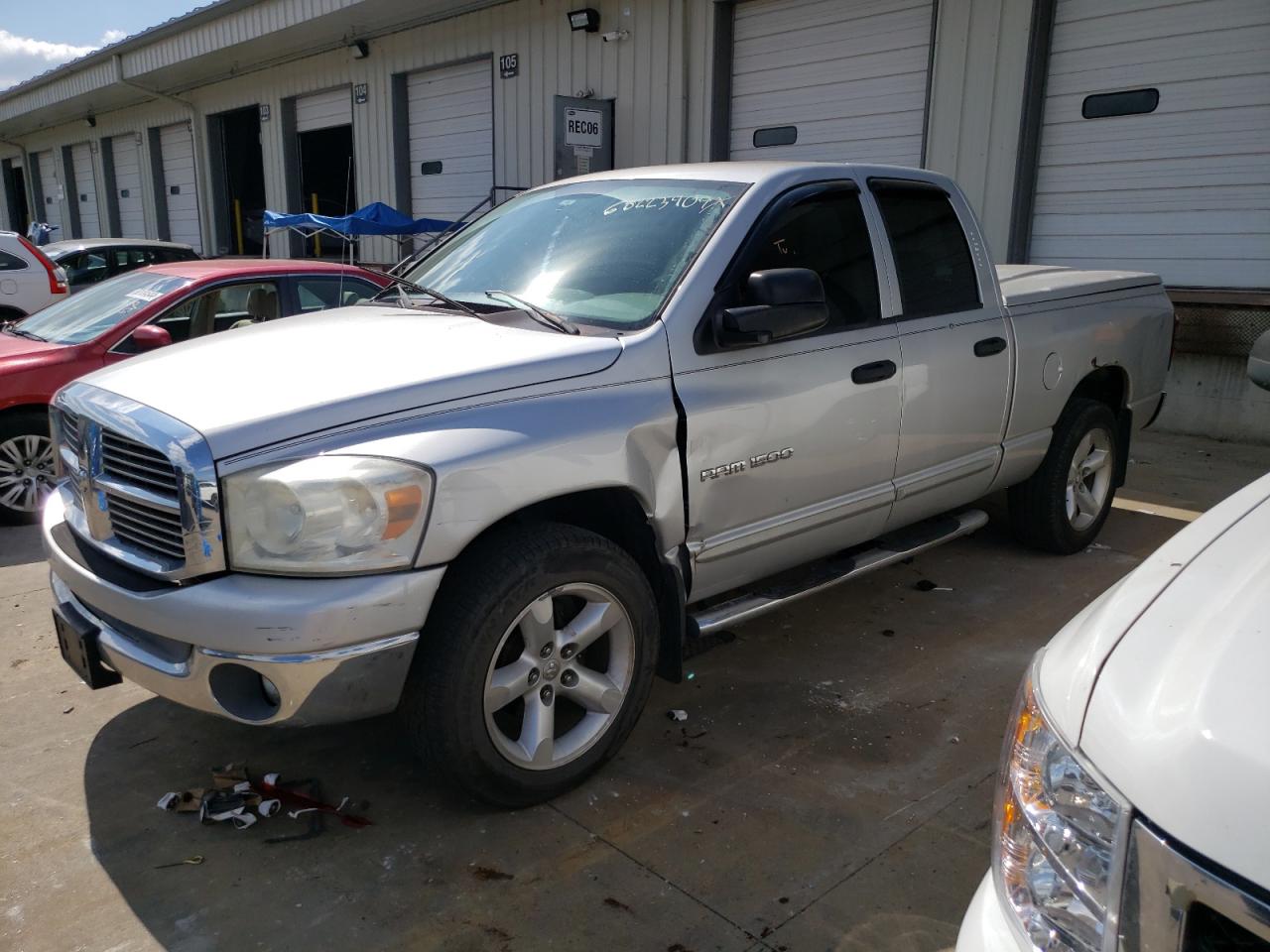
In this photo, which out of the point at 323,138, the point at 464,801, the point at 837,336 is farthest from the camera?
the point at 323,138

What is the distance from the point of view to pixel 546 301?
3.47 meters

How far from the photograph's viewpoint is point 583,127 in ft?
38.7

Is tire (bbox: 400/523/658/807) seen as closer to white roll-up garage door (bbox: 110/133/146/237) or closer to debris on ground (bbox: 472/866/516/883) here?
debris on ground (bbox: 472/866/516/883)

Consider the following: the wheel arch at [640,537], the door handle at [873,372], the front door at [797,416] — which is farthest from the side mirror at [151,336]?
the door handle at [873,372]

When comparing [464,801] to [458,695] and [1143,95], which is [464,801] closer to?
[458,695]

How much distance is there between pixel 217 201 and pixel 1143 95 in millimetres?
17889

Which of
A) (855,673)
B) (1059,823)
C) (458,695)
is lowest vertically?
(855,673)

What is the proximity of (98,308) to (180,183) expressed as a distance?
1768cm

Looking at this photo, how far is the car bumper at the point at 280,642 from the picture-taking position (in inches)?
98.1

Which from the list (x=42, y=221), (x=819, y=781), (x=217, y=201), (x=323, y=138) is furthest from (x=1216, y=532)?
(x=42, y=221)

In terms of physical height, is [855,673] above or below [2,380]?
below

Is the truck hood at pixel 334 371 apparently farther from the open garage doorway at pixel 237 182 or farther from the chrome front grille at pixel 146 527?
the open garage doorway at pixel 237 182

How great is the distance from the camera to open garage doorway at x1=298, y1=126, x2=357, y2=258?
1831cm

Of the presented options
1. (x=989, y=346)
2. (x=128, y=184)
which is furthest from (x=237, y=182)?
(x=989, y=346)
